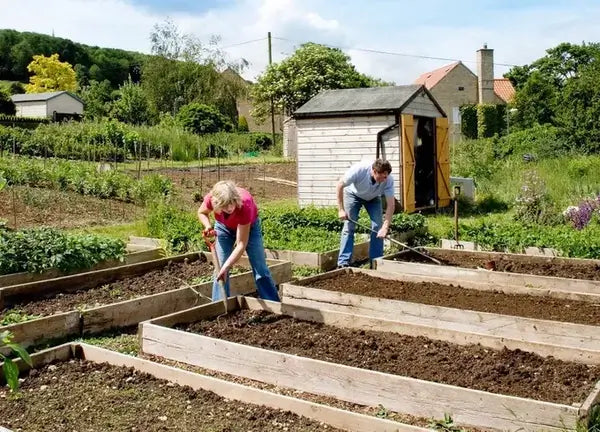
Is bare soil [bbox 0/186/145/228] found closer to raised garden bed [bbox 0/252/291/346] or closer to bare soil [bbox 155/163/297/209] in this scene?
bare soil [bbox 155/163/297/209]

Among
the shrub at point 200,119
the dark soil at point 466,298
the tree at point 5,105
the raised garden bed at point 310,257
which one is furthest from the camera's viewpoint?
the tree at point 5,105

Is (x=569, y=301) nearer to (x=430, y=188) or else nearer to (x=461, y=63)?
(x=430, y=188)

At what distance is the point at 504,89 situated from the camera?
52.1 metres

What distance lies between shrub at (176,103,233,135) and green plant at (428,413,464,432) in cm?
2791

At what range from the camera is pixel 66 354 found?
5105mm

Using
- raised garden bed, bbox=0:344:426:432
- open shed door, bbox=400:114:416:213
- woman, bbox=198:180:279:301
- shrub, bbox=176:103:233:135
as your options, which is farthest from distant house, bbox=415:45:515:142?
raised garden bed, bbox=0:344:426:432

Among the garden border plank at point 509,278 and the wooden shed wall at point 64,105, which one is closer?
the garden border plank at point 509,278

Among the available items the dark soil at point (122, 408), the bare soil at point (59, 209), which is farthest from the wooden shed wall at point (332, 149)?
the dark soil at point (122, 408)

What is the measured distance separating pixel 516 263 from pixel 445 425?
200 inches

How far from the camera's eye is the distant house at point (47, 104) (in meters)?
53.1

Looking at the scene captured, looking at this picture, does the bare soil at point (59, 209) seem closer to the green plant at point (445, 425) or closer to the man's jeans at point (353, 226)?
the man's jeans at point (353, 226)

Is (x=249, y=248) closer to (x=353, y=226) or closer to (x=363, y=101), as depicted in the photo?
(x=353, y=226)

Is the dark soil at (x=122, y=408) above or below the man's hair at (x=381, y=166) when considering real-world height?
below

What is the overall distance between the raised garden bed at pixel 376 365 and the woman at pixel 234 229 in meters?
0.32
